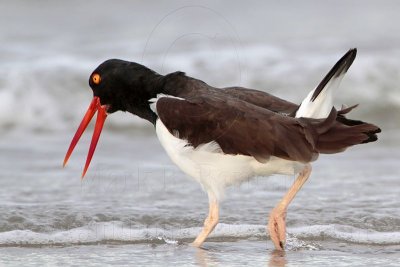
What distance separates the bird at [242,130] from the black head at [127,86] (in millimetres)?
10

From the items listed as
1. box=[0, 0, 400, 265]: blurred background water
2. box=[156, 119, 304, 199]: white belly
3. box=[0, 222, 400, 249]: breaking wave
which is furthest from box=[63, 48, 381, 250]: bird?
box=[0, 0, 400, 265]: blurred background water

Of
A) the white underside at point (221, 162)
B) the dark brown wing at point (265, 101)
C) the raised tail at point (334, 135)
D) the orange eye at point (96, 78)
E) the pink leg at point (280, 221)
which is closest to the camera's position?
the raised tail at point (334, 135)

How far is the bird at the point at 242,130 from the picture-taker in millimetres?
6055

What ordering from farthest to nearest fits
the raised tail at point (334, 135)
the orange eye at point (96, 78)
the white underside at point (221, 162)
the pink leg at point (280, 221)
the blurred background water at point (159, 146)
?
the orange eye at point (96, 78), the blurred background water at point (159, 146), the pink leg at point (280, 221), the white underside at point (221, 162), the raised tail at point (334, 135)

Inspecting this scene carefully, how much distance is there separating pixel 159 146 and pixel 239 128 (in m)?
4.35

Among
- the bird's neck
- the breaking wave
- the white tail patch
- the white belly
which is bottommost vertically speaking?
the breaking wave

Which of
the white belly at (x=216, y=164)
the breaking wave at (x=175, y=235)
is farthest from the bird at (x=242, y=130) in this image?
the breaking wave at (x=175, y=235)

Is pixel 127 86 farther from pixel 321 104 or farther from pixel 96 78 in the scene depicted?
pixel 321 104

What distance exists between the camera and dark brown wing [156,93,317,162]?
604cm

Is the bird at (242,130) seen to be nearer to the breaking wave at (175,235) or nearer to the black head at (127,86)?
the black head at (127,86)

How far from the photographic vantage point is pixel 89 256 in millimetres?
6148

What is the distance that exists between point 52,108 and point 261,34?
4.59m

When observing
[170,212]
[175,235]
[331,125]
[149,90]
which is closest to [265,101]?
[331,125]

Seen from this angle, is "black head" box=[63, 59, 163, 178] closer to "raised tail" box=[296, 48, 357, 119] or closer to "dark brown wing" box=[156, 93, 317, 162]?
"dark brown wing" box=[156, 93, 317, 162]
